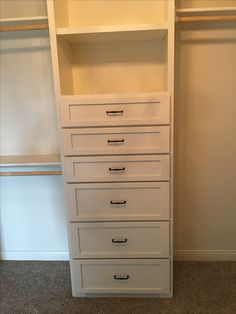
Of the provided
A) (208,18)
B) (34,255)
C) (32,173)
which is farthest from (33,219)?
(208,18)

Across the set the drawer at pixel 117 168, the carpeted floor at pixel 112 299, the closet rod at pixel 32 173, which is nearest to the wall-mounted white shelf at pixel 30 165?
the closet rod at pixel 32 173

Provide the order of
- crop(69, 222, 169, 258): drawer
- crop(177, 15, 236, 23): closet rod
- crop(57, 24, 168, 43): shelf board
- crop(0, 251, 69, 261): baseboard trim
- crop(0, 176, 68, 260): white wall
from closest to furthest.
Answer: crop(57, 24, 168, 43): shelf board
crop(177, 15, 236, 23): closet rod
crop(69, 222, 169, 258): drawer
crop(0, 176, 68, 260): white wall
crop(0, 251, 69, 261): baseboard trim

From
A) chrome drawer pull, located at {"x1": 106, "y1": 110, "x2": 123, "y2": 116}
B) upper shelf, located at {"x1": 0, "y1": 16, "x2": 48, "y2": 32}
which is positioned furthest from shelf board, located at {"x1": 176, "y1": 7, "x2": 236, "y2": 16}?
upper shelf, located at {"x1": 0, "y1": 16, "x2": 48, "y2": 32}

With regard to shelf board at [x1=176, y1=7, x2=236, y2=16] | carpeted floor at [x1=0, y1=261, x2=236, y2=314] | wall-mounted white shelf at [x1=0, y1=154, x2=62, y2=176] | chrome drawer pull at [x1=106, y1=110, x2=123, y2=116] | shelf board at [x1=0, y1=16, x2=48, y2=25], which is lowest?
carpeted floor at [x1=0, y1=261, x2=236, y2=314]

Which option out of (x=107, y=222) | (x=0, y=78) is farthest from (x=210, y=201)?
(x=0, y=78)

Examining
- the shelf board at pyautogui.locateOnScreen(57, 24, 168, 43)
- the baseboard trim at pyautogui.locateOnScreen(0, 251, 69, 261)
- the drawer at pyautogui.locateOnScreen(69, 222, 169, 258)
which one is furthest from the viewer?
the baseboard trim at pyautogui.locateOnScreen(0, 251, 69, 261)

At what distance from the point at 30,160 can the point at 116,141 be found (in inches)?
29.3

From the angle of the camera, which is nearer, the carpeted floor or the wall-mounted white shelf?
the carpeted floor

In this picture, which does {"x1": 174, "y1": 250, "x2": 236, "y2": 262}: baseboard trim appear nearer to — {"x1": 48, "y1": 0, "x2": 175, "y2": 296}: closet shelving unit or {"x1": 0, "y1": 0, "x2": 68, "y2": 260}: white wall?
{"x1": 48, "y1": 0, "x2": 175, "y2": 296}: closet shelving unit

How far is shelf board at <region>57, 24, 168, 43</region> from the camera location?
1.53 m

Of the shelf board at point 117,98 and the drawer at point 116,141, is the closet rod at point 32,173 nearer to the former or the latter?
the drawer at point 116,141

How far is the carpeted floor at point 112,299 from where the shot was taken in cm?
182

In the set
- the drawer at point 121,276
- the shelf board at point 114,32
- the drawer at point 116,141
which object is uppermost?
the shelf board at point 114,32

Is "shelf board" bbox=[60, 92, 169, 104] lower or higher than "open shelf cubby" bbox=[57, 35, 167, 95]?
lower
